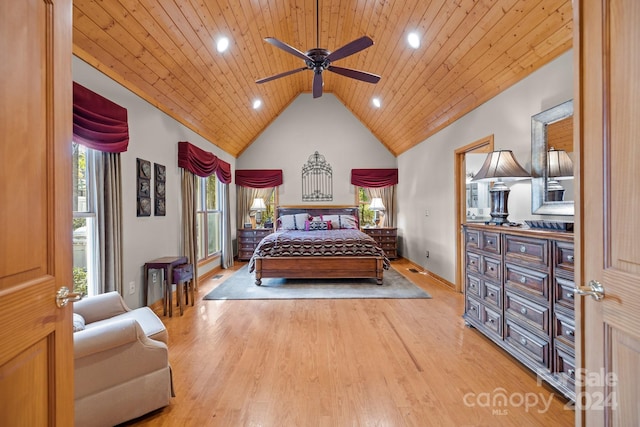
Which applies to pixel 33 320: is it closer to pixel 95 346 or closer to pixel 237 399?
pixel 95 346

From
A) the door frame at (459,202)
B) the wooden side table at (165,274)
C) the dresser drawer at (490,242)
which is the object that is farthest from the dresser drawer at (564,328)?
the wooden side table at (165,274)

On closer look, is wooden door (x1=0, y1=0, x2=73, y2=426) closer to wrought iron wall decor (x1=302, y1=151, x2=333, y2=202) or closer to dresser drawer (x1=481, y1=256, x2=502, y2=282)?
dresser drawer (x1=481, y1=256, x2=502, y2=282)

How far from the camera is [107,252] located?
8.92 ft

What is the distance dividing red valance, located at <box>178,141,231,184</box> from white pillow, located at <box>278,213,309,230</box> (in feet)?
5.02

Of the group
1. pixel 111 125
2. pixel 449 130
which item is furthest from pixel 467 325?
pixel 111 125

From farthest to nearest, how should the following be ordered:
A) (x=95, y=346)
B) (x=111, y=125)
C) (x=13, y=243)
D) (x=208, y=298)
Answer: (x=208, y=298) < (x=111, y=125) < (x=95, y=346) < (x=13, y=243)

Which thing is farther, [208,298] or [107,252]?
[208,298]

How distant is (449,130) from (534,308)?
313 centimetres

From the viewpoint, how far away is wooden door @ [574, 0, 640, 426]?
869 mm

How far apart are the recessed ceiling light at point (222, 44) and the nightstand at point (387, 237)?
455 cm

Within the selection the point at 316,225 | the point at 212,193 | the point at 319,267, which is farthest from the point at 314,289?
the point at 212,193

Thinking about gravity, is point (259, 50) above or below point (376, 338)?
above

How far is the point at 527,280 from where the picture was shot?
2.24 meters

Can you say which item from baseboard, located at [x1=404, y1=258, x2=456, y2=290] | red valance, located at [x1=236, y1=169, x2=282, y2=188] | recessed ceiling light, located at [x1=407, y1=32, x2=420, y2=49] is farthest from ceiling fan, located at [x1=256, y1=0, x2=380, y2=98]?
red valance, located at [x1=236, y1=169, x2=282, y2=188]
